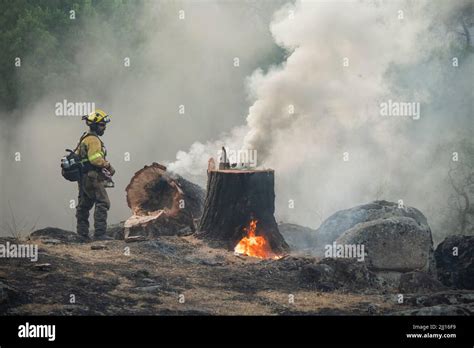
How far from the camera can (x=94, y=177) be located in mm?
13812

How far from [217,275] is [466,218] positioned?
14285 mm

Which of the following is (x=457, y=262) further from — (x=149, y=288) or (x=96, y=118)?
(x=96, y=118)

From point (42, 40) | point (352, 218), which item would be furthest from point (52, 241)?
point (42, 40)

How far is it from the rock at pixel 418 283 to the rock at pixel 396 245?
269mm

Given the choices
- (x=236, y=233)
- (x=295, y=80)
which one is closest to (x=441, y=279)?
(x=236, y=233)

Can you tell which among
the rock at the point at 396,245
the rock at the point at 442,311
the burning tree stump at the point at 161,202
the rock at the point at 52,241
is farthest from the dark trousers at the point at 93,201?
the rock at the point at 442,311

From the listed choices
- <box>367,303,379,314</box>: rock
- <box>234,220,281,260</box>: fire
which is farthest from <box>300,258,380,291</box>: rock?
<box>234,220,281,260</box>: fire

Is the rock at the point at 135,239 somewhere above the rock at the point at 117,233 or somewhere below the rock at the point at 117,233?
below

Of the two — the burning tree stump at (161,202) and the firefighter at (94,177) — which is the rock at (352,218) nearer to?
the burning tree stump at (161,202)

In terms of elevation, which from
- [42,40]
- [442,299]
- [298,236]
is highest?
[42,40]

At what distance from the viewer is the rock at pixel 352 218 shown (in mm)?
14039

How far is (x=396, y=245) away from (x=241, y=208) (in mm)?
3184

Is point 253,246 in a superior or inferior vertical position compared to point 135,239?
inferior

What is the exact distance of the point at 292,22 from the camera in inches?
671
